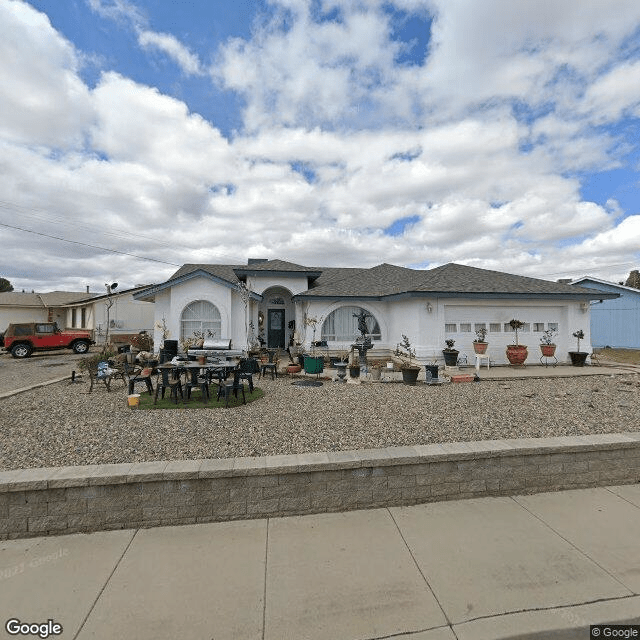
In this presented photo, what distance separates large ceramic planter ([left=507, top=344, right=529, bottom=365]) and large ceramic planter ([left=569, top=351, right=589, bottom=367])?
2042 millimetres

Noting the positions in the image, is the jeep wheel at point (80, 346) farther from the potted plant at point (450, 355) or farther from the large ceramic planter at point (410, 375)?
the potted plant at point (450, 355)

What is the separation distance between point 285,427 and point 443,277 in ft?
36.4

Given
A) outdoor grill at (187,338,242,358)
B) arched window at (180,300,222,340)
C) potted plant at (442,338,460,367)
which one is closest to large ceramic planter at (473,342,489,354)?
potted plant at (442,338,460,367)

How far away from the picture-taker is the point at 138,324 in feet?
90.8

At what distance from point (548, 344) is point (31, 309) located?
40.3 m

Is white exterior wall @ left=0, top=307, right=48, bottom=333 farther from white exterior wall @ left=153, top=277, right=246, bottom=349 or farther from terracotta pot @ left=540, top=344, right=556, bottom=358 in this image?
terracotta pot @ left=540, top=344, right=556, bottom=358

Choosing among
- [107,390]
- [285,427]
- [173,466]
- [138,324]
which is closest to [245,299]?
[107,390]

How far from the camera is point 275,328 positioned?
60.9ft

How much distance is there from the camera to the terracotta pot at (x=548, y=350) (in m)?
13.6

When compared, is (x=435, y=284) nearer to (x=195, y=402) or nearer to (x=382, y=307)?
(x=382, y=307)

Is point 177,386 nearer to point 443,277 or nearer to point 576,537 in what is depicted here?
point 576,537

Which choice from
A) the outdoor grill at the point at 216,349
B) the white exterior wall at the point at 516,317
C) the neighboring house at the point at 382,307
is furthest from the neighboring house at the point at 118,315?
the white exterior wall at the point at 516,317

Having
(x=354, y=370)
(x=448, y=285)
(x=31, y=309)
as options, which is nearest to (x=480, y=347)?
(x=448, y=285)

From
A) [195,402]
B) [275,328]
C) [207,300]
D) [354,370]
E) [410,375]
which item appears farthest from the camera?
[275,328]
